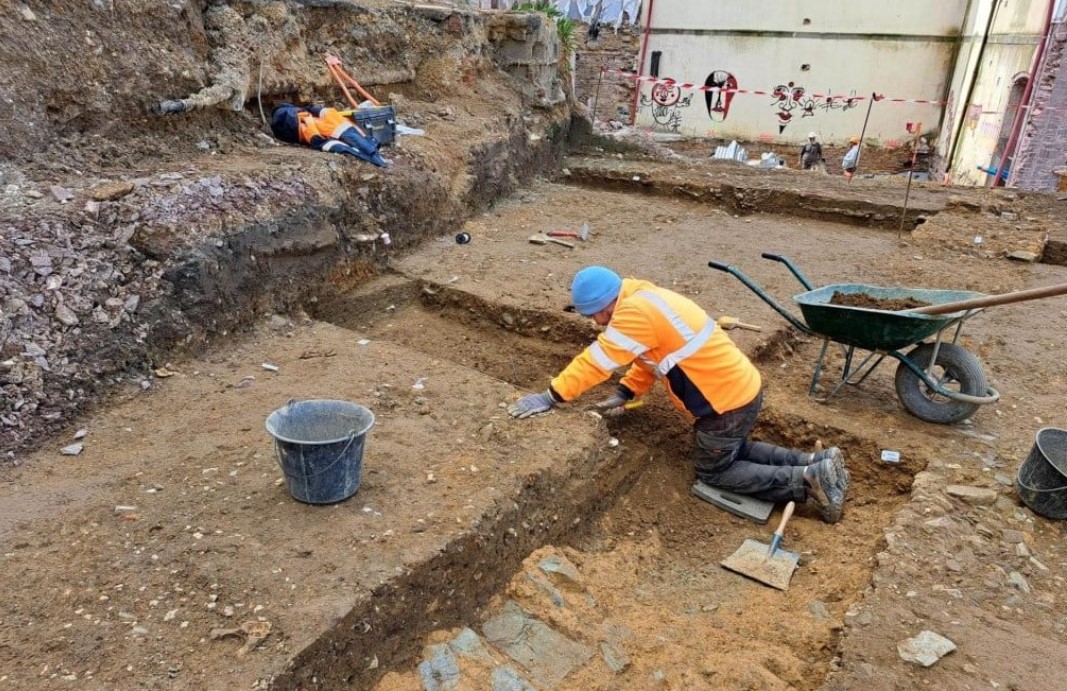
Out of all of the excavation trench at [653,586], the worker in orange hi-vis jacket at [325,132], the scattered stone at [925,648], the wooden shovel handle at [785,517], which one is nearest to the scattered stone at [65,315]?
the excavation trench at [653,586]

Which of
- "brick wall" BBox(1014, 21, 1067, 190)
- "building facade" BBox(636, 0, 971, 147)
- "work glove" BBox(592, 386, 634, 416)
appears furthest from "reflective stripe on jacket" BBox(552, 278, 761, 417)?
"building facade" BBox(636, 0, 971, 147)

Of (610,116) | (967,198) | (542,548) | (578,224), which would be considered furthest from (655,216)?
(610,116)

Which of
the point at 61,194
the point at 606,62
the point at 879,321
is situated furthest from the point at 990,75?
the point at 61,194

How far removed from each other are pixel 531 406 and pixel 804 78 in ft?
56.4

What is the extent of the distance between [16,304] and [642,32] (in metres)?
18.1

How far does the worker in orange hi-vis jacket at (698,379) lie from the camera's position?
3594 millimetres

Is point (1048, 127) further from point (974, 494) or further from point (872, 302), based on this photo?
point (974, 494)

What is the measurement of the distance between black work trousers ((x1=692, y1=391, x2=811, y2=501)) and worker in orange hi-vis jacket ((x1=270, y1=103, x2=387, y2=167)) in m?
4.01

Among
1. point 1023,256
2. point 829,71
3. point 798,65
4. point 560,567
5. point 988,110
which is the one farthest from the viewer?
point 798,65

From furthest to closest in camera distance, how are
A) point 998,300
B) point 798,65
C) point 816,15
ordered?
1. point 798,65
2. point 816,15
3. point 998,300

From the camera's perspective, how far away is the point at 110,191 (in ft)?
14.4

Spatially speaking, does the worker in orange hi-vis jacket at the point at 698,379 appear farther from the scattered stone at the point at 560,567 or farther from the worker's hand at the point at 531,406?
the scattered stone at the point at 560,567

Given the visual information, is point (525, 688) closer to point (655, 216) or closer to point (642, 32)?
point (655, 216)

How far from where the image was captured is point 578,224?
7.84m
